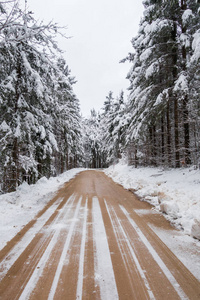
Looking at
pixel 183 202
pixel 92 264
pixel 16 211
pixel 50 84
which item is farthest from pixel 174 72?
pixel 92 264

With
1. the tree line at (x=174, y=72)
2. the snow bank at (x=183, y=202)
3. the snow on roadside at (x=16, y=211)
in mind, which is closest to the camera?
the snow on roadside at (x=16, y=211)

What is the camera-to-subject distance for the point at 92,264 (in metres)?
3.03

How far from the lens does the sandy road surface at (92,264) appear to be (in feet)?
7.95

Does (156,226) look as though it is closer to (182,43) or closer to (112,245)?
(112,245)

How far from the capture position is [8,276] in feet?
9.02

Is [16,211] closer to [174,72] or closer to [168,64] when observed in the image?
[174,72]

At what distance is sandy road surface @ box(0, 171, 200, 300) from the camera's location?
7.95ft

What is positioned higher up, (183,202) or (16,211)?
(183,202)

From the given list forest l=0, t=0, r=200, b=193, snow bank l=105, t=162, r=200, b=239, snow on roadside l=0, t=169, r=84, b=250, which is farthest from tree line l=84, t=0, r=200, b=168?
snow on roadside l=0, t=169, r=84, b=250

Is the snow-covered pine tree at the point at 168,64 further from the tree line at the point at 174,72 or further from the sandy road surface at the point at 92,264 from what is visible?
the sandy road surface at the point at 92,264

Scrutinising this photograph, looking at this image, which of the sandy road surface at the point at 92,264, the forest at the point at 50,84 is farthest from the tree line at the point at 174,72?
the sandy road surface at the point at 92,264

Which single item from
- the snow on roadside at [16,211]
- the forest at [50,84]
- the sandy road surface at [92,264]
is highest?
the forest at [50,84]

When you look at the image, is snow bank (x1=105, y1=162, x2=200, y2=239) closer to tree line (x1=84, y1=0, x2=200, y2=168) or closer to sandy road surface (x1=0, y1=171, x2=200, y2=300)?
sandy road surface (x1=0, y1=171, x2=200, y2=300)

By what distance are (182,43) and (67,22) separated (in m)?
8.08
